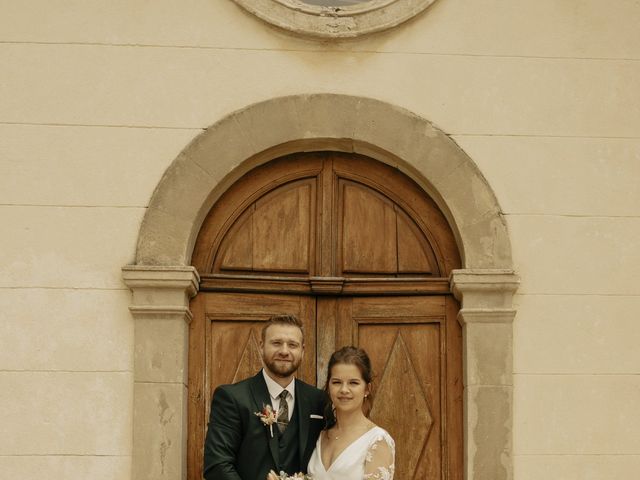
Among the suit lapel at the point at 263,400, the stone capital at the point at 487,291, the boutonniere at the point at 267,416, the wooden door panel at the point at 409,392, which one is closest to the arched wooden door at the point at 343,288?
the wooden door panel at the point at 409,392

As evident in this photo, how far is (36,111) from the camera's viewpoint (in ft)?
24.3

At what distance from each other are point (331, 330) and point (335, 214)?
0.70 metres

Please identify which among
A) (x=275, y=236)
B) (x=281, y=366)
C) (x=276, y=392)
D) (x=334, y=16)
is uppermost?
(x=334, y=16)

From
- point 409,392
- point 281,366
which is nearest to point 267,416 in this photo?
point 281,366

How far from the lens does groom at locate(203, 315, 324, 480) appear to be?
249 inches

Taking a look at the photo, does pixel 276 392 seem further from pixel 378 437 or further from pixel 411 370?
pixel 411 370

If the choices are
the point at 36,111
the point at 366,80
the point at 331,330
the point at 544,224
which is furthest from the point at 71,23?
the point at 544,224

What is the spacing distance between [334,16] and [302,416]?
2496mm

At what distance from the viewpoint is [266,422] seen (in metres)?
6.32

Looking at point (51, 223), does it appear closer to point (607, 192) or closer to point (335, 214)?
point (335, 214)

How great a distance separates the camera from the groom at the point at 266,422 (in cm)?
633

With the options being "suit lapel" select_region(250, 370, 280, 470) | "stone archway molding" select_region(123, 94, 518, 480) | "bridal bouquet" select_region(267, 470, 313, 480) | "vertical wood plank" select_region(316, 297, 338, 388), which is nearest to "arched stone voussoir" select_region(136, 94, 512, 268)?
"stone archway molding" select_region(123, 94, 518, 480)

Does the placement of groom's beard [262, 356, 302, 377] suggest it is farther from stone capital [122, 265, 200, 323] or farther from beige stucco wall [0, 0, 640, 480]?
beige stucco wall [0, 0, 640, 480]

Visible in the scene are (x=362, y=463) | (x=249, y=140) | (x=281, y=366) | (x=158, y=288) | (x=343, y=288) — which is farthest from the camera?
(x=343, y=288)
